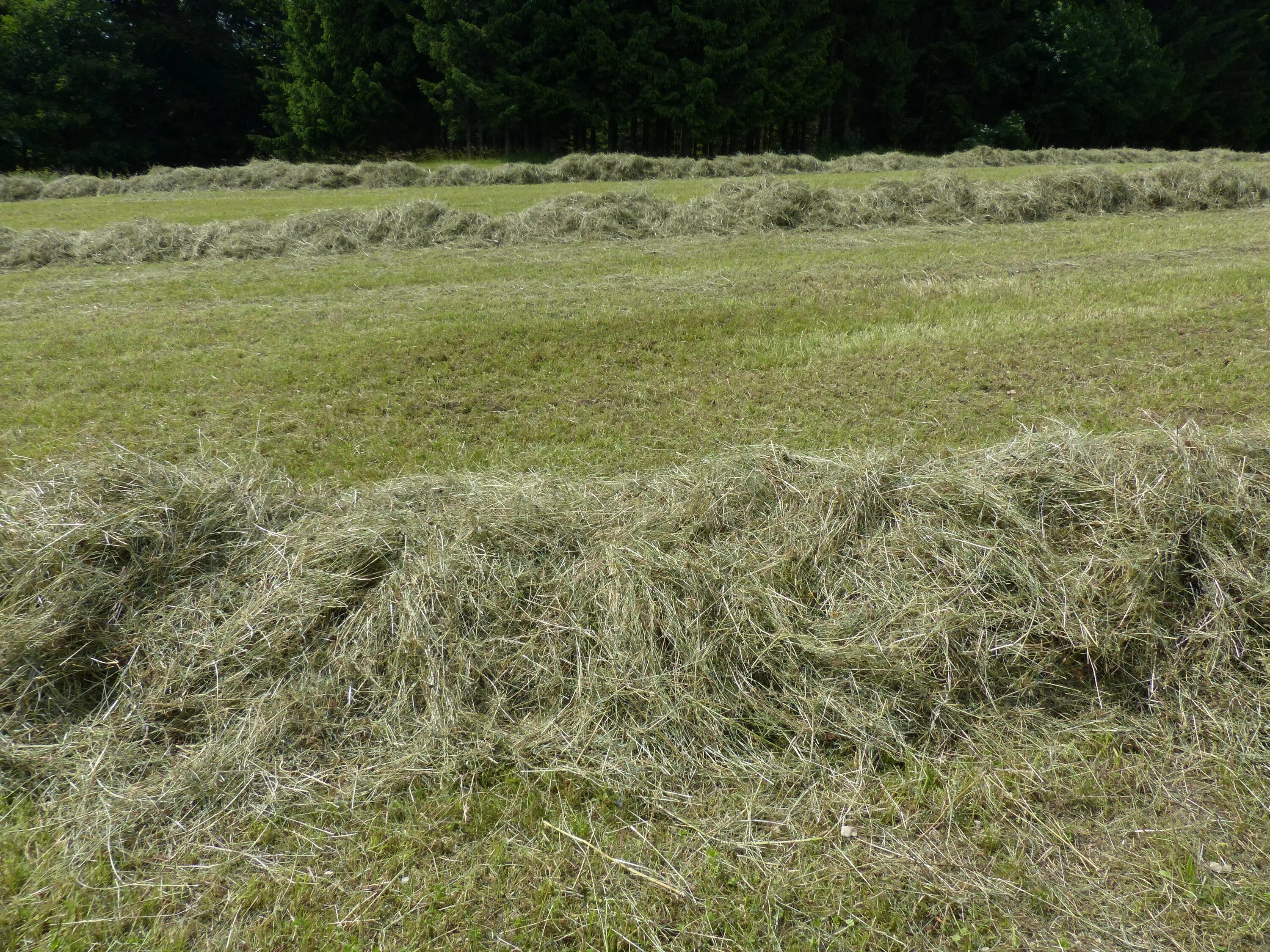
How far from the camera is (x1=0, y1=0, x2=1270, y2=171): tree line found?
25828 mm

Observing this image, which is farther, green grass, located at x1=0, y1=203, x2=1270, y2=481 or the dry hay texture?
the dry hay texture

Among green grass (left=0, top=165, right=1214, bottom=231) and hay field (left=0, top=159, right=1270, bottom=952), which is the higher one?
green grass (left=0, top=165, right=1214, bottom=231)

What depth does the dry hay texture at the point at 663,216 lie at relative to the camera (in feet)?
33.1

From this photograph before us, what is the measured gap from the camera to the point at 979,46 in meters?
32.5

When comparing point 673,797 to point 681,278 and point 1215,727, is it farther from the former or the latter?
point 681,278

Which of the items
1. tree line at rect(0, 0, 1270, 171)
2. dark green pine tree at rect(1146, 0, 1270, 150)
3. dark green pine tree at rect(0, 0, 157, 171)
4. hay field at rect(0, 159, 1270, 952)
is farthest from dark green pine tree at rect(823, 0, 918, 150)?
hay field at rect(0, 159, 1270, 952)

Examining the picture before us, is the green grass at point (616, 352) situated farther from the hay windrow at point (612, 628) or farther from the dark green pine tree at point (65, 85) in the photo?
the dark green pine tree at point (65, 85)

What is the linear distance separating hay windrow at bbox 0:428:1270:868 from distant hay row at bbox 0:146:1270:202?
52.4 feet

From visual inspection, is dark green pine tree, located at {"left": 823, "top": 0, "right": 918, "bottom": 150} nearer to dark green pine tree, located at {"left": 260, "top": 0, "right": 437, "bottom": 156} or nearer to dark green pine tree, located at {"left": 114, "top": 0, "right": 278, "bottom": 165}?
dark green pine tree, located at {"left": 260, "top": 0, "right": 437, "bottom": 156}

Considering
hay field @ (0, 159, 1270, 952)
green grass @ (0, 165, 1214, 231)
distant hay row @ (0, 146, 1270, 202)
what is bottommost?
hay field @ (0, 159, 1270, 952)

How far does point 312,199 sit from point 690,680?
51.5 ft

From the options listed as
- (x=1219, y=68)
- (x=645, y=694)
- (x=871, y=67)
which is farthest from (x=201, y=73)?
(x=1219, y=68)

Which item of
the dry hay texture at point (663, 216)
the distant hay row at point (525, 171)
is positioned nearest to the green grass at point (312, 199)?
the distant hay row at point (525, 171)

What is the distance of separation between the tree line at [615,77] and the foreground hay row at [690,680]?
2574 cm
